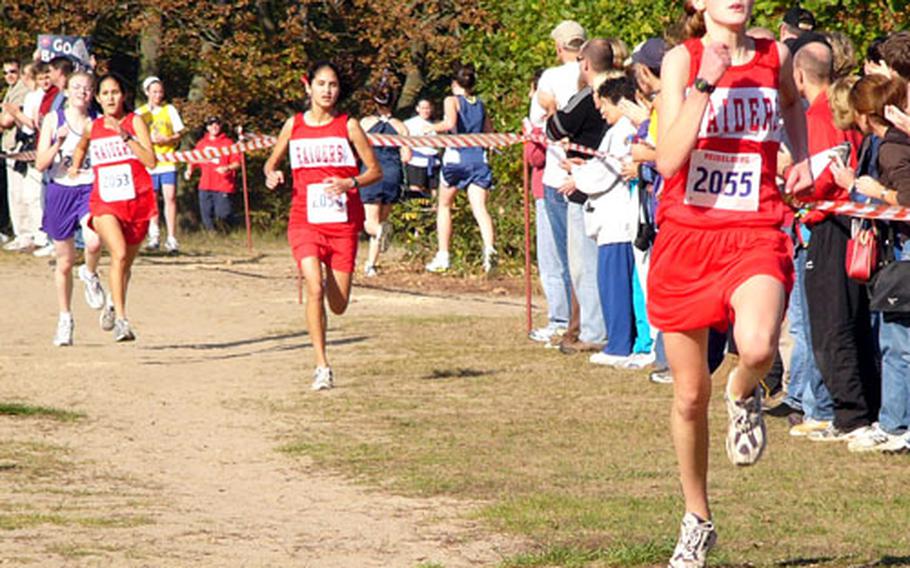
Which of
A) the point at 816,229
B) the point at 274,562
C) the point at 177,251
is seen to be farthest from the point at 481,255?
the point at 274,562

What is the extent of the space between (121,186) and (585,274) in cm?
348

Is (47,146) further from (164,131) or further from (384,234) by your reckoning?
(164,131)

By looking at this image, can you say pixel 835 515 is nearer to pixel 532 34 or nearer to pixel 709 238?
pixel 709 238

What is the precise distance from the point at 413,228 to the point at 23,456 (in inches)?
510

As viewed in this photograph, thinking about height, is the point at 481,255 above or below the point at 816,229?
below

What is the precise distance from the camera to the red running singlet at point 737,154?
662 centimetres

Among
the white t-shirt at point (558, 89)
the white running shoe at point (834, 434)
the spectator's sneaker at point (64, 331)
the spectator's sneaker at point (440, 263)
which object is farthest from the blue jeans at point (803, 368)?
the spectator's sneaker at point (440, 263)

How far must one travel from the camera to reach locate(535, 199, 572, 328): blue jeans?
15.1 metres

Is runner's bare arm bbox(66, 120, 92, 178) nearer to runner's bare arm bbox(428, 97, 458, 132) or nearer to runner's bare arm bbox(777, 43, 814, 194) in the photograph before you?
runner's bare arm bbox(428, 97, 458, 132)

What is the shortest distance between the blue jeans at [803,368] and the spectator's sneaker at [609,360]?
2.28 metres

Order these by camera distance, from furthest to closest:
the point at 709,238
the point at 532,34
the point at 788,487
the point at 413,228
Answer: the point at 413,228 < the point at 532,34 < the point at 788,487 < the point at 709,238

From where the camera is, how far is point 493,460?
31.2 ft

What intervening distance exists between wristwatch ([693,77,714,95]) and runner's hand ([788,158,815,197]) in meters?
0.72

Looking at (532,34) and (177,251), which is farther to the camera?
(177,251)
